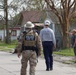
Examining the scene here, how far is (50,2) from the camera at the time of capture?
31219mm

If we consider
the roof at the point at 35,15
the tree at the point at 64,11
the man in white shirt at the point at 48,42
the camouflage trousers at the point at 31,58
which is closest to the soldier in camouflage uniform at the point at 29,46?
the camouflage trousers at the point at 31,58

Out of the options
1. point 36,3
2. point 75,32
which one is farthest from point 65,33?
point 75,32

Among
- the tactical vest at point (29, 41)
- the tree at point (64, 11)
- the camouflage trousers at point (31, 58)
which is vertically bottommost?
the camouflage trousers at point (31, 58)

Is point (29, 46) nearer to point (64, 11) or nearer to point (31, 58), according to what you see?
point (31, 58)

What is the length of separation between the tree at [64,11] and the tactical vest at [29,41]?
20.4 metres

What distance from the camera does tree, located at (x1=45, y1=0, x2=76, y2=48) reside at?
3119 cm

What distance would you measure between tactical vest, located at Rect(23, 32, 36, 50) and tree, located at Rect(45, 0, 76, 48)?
67.0ft

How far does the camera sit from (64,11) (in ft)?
104

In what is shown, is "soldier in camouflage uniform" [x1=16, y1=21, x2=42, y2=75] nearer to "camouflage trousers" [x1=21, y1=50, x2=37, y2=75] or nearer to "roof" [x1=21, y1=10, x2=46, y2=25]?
"camouflage trousers" [x1=21, y1=50, x2=37, y2=75]

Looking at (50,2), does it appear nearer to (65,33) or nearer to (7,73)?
(65,33)

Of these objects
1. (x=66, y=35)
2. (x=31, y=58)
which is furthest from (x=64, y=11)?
(x=31, y=58)

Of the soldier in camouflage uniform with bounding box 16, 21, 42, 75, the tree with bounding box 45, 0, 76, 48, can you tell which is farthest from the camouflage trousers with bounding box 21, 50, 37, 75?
the tree with bounding box 45, 0, 76, 48

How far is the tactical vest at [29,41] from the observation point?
34.4ft

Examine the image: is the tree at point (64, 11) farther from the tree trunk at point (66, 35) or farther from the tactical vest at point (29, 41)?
the tactical vest at point (29, 41)
